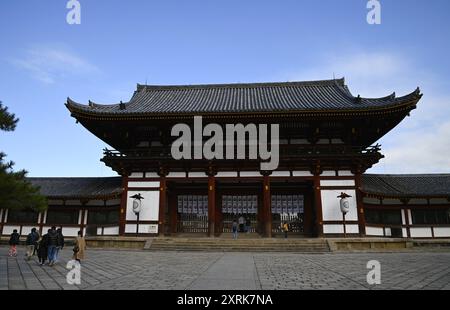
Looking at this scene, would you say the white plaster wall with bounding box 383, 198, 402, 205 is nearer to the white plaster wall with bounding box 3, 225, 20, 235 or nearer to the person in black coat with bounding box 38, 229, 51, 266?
the person in black coat with bounding box 38, 229, 51, 266

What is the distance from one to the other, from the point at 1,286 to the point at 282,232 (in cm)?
1730

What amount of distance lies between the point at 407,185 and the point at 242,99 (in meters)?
14.5

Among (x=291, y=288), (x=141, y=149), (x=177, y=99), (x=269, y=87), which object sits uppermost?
(x=269, y=87)

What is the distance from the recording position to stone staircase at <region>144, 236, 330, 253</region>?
675 inches

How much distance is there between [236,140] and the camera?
20.9 meters

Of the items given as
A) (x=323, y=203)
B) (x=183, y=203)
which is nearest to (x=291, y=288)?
(x=323, y=203)

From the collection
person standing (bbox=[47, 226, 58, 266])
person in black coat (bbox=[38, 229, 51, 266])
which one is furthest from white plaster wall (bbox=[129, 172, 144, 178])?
person in black coat (bbox=[38, 229, 51, 266])

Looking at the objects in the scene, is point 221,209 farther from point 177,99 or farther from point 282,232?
point 177,99

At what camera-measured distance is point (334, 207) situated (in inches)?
760

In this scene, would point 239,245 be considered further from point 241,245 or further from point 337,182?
point 337,182

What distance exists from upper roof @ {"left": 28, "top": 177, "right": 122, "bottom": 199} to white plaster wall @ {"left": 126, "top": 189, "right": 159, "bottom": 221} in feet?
4.64

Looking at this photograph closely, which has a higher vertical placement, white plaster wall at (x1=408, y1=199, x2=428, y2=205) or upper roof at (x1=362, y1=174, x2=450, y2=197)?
upper roof at (x1=362, y1=174, x2=450, y2=197)

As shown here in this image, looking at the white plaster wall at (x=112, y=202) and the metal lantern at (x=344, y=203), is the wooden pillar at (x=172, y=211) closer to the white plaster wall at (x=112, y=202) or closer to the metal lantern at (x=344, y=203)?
the white plaster wall at (x=112, y=202)
